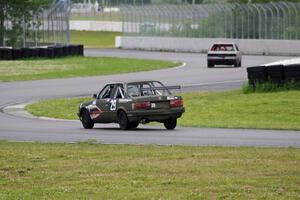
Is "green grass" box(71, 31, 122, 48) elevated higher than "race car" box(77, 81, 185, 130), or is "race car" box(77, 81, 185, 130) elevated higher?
"race car" box(77, 81, 185, 130)

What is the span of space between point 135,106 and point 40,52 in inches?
1544

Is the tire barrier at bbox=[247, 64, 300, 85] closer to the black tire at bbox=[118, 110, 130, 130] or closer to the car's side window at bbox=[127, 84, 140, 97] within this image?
the car's side window at bbox=[127, 84, 140, 97]

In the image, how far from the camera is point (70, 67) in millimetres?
56344

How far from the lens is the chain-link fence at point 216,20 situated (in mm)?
70938

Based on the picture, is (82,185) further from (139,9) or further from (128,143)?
(139,9)

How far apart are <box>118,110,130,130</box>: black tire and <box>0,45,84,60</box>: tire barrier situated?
36056 mm

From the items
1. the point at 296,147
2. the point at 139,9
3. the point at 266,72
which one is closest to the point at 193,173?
the point at 296,147

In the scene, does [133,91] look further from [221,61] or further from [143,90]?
[221,61]

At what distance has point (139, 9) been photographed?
287 ft

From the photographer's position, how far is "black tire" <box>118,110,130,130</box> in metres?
24.4

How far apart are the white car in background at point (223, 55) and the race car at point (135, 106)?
1216 inches

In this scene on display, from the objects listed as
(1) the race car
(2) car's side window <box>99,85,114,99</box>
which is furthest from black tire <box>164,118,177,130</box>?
(2) car's side window <box>99,85,114,99</box>

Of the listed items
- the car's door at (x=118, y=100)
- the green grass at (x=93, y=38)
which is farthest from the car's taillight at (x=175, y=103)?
the green grass at (x=93, y=38)

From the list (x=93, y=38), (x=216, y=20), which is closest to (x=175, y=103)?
(x=216, y=20)
